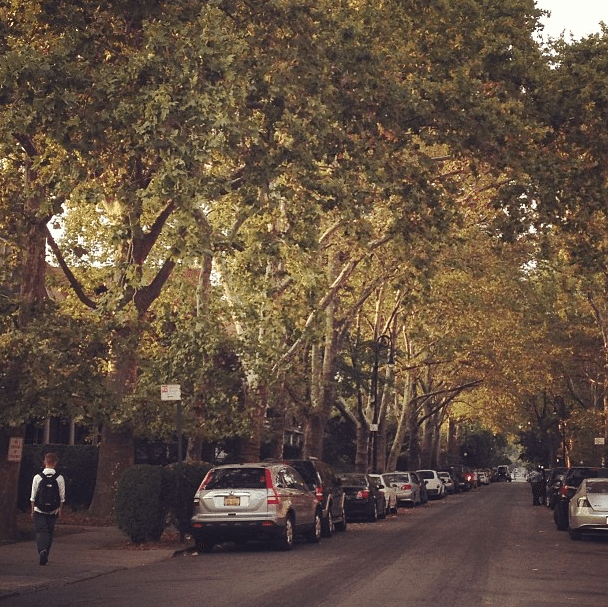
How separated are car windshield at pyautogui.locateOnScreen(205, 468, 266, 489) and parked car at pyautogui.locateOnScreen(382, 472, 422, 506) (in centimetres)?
2573

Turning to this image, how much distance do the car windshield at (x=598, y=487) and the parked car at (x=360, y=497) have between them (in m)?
9.74

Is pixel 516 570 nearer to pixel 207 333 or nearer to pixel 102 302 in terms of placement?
pixel 102 302

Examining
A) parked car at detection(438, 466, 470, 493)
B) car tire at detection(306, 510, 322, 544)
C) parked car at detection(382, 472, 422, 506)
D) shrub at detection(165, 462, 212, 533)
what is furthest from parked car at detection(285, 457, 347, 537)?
parked car at detection(438, 466, 470, 493)

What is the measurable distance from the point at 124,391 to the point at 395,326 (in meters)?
27.1

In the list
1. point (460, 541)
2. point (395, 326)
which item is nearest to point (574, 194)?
point (460, 541)

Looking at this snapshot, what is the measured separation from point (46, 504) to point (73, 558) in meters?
1.68

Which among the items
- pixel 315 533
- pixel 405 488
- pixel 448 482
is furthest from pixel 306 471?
pixel 448 482

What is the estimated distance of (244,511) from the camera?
69.3 ft

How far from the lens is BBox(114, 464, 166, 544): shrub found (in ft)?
70.5

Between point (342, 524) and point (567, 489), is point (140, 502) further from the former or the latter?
point (567, 489)

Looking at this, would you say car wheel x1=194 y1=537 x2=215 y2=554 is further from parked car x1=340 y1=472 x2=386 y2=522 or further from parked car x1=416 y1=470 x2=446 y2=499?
parked car x1=416 y1=470 x2=446 y2=499

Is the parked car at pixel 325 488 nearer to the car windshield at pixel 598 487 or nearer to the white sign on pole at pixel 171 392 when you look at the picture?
the white sign on pole at pixel 171 392

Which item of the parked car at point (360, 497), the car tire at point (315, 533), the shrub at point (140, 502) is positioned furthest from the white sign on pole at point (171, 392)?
the parked car at point (360, 497)

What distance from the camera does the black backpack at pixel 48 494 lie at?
1786cm
